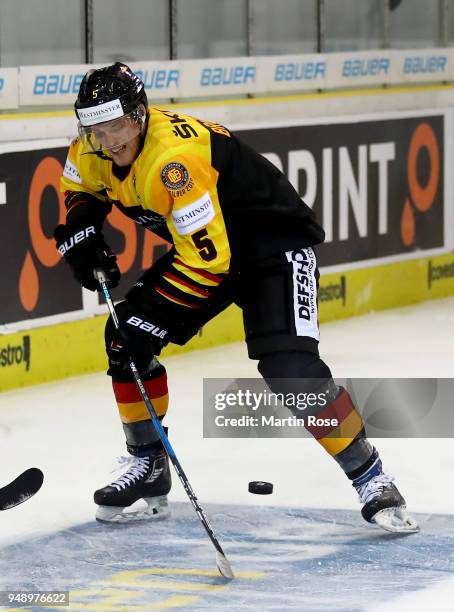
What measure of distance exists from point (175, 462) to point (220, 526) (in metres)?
0.34

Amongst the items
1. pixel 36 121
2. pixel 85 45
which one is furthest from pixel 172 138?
pixel 85 45

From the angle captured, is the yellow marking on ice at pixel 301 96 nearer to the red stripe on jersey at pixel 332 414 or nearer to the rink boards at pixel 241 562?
the rink boards at pixel 241 562

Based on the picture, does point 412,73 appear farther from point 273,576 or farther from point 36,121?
point 273,576

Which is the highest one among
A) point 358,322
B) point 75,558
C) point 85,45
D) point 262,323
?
point 85,45

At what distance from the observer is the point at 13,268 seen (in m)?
6.89

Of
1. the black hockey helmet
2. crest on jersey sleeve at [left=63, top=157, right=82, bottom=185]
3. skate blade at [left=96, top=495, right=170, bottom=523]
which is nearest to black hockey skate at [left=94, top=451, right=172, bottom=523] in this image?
skate blade at [left=96, top=495, right=170, bottom=523]

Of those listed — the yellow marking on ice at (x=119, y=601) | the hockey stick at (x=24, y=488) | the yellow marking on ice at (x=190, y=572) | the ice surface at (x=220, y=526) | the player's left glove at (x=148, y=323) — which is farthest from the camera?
the hockey stick at (x=24, y=488)

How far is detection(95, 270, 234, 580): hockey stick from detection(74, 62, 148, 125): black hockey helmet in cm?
57

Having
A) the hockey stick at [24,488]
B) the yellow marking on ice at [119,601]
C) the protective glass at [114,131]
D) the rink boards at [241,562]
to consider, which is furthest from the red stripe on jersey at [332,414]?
the protective glass at [114,131]

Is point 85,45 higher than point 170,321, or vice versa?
point 85,45

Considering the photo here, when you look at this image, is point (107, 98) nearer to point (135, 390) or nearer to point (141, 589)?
point (135, 390)

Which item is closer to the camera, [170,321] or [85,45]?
[170,321]

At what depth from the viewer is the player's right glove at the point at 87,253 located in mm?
4648

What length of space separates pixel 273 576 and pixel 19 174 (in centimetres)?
324
